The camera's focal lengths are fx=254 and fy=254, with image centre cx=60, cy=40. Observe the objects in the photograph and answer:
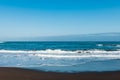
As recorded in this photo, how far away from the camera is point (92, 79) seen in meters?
10.9

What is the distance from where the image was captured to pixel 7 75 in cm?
1166

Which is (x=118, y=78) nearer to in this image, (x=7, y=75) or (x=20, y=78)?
(x=20, y=78)

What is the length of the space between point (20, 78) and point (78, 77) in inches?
98.9

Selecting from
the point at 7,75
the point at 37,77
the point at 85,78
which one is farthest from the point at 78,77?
the point at 7,75

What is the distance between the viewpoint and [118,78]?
36.4 feet

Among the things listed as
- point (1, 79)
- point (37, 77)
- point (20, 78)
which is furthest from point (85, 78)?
point (1, 79)

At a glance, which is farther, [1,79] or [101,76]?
[101,76]

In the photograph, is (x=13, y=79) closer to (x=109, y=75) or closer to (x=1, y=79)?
(x=1, y=79)

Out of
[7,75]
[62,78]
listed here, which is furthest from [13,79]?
[62,78]

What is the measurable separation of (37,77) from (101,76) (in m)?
2.87

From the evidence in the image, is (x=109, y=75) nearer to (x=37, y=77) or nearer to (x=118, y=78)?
→ (x=118, y=78)

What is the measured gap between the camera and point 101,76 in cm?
1145

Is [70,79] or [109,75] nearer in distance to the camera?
[70,79]

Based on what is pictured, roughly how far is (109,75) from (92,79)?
1.30 metres
